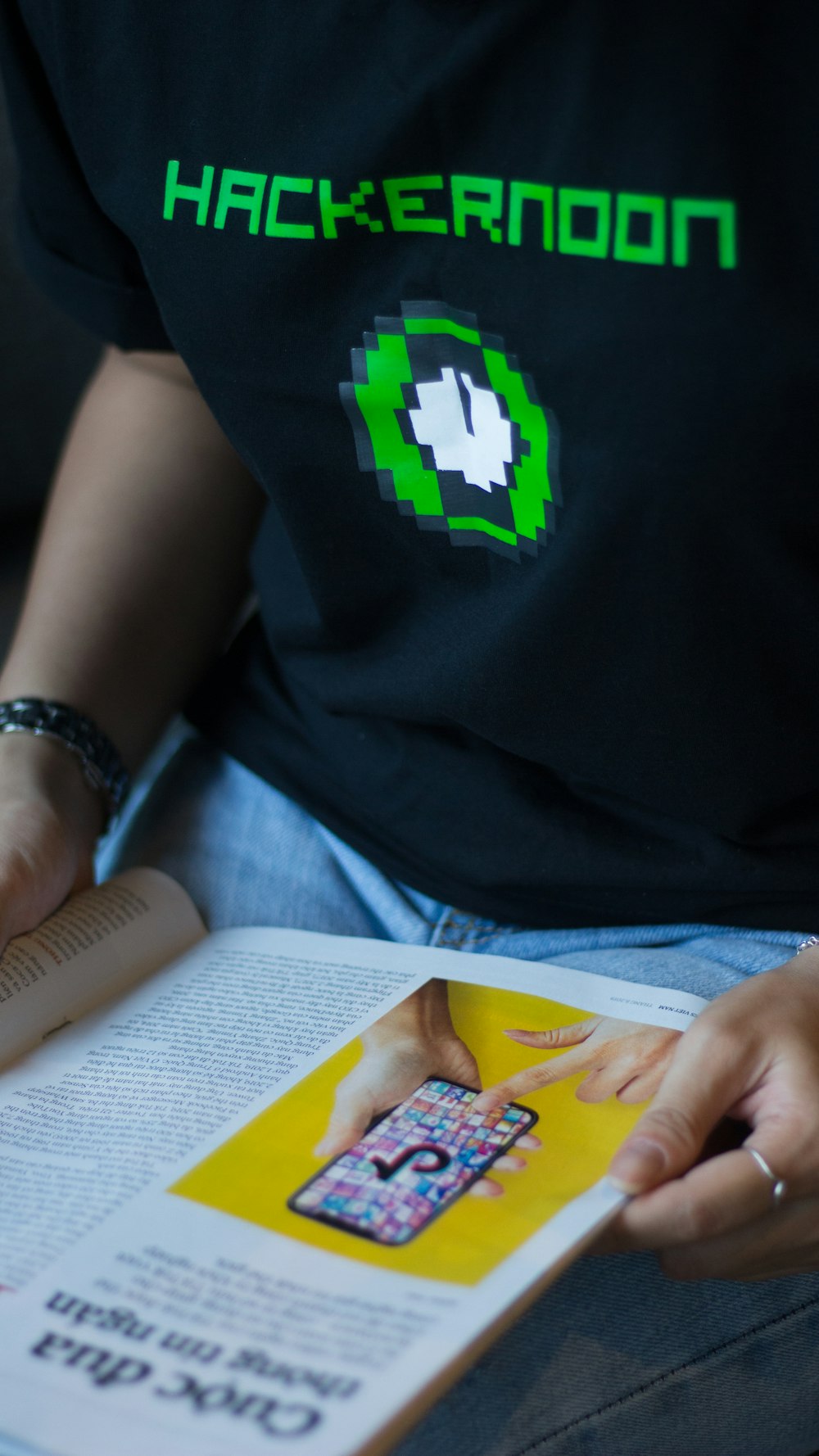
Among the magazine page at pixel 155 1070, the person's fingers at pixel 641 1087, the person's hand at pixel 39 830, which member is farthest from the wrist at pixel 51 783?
the person's fingers at pixel 641 1087

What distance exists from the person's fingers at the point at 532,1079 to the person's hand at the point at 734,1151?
2.0 inches

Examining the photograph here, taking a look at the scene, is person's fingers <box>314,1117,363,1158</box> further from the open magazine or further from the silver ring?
the silver ring

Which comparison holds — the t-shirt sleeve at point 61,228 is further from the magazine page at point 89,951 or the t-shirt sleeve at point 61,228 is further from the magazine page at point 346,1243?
the magazine page at point 346,1243

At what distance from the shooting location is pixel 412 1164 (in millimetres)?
429

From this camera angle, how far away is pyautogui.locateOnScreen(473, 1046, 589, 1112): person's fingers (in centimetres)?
46

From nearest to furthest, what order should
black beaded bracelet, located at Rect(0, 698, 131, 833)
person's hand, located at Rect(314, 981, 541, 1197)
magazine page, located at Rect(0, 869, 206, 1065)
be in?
person's hand, located at Rect(314, 981, 541, 1197)
magazine page, located at Rect(0, 869, 206, 1065)
black beaded bracelet, located at Rect(0, 698, 131, 833)

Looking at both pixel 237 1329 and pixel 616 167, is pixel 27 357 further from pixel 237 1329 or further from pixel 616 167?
pixel 237 1329

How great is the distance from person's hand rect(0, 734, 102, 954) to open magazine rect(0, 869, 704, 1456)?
21 millimetres

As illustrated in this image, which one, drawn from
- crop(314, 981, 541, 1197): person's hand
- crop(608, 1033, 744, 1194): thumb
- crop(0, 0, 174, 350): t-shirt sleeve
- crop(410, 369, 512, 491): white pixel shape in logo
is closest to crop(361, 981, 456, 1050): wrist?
crop(314, 981, 541, 1197): person's hand

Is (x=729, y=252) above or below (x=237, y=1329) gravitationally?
above

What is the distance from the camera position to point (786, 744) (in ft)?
1.66

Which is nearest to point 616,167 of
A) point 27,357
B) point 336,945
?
point 336,945

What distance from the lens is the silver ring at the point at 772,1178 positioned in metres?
0.41

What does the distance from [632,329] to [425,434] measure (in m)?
0.11
